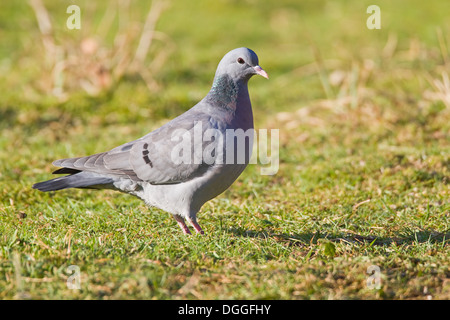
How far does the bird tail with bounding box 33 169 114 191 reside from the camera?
165 inches

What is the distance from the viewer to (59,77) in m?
8.50

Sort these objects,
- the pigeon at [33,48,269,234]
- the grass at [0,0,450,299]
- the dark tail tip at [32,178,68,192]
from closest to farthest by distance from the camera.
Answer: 1. the grass at [0,0,450,299]
2. the pigeon at [33,48,269,234]
3. the dark tail tip at [32,178,68,192]

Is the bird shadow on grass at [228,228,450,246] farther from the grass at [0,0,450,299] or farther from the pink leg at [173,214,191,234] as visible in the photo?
the pink leg at [173,214,191,234]

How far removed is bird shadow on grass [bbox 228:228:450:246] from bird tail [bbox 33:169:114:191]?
1.03 m

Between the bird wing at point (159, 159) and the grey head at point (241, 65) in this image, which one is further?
the grey head at point (241, 65)

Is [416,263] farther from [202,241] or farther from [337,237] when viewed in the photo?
[202,241]

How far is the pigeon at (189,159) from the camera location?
3986 millimetres

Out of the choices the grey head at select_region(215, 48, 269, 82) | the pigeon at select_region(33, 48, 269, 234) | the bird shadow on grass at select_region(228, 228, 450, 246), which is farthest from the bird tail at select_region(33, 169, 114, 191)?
the grey head at select_region(215, 48, 269, 82)

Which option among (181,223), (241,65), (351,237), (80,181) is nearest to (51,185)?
(80,181)

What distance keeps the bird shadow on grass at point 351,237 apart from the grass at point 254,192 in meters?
0.02

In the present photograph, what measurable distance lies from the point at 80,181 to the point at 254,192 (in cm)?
175

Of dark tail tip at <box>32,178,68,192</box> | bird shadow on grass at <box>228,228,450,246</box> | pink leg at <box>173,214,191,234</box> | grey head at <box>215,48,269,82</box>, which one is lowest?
bird shadow on grass at <box>228,228,450,246</box>

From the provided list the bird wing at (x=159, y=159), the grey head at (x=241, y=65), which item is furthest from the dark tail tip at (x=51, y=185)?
the grey head at (x=241, y=65)

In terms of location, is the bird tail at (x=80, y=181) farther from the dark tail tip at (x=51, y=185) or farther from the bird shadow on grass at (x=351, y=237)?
the bird shadow on grass at (x=351, y=237)
